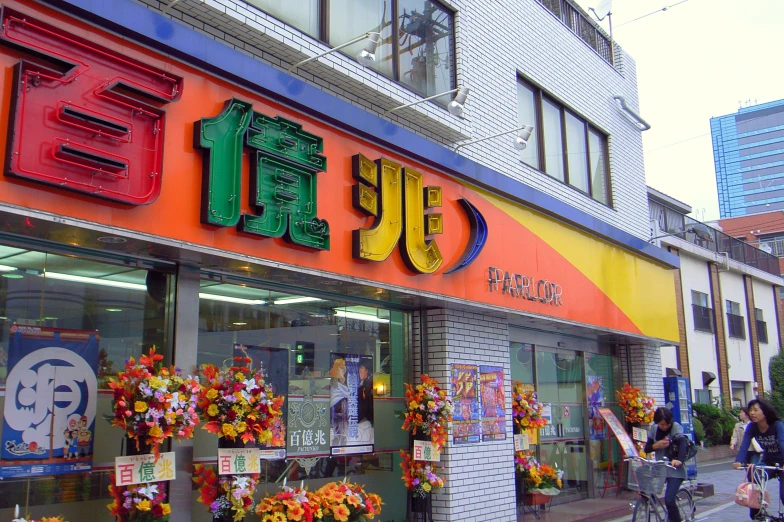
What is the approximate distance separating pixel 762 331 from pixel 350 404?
25905mm

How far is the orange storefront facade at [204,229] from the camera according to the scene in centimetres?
549

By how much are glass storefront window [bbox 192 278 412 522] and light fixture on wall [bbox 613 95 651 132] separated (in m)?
8.95

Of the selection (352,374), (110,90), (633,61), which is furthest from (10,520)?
(633,61)

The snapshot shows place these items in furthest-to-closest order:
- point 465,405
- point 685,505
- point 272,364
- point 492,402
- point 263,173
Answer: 1. point 492,402
2. point 685,505
3. point 465,405
4. point 272,364
5. point 263,173

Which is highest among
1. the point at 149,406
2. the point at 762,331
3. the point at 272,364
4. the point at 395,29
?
the point at 395,29

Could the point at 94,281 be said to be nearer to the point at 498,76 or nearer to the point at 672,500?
the point at 672,500

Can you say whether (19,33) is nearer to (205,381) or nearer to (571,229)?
(205,381)

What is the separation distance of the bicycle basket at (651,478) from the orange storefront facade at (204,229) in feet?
9.33

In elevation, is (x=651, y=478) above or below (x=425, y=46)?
below

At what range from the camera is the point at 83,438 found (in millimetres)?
6246

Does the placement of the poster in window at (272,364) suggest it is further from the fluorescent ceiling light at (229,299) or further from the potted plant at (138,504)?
the potted plant at (138,504)

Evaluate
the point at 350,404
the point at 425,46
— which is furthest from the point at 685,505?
the point at 425,46

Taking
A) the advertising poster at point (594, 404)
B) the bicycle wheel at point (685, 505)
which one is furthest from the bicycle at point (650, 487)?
the advertising poster at point (594, 404)

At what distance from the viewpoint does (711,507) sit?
13.2m
